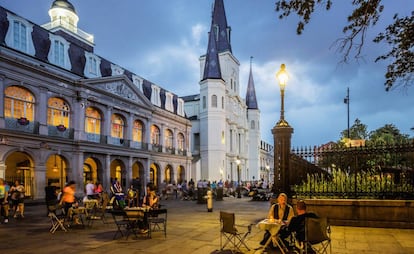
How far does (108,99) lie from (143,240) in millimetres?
20605

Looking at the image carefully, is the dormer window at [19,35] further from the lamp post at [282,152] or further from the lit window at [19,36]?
the lamp post at [282,152]

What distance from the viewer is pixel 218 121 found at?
4325cm

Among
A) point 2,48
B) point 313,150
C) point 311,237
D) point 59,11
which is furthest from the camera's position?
point 59,11

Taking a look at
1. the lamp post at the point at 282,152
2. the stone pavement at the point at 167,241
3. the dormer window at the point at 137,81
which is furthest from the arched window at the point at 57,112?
the lamp post at the point at 282,152

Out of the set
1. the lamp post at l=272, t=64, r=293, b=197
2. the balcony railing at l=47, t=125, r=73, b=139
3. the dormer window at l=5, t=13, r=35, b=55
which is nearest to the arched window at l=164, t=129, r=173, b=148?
the balcony railing at l=47, t=125, r=73, b=139

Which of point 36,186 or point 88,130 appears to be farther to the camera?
point 88,130

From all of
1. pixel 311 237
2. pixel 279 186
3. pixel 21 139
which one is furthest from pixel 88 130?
pixel 311 237

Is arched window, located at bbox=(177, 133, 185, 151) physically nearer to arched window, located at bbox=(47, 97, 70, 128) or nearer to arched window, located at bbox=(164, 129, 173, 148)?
arched window, located at bbox=(164, 129, 173, 148)

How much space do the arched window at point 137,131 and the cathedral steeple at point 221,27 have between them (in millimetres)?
21633

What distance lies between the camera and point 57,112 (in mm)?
23922

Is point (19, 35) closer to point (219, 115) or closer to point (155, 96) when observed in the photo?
point (155, 96)

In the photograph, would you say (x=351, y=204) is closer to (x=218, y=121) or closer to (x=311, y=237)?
(x=311, y=237)

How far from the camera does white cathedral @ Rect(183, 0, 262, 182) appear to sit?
4306 centimetres

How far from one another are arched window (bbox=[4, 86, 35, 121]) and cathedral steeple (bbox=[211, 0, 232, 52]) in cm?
3231
